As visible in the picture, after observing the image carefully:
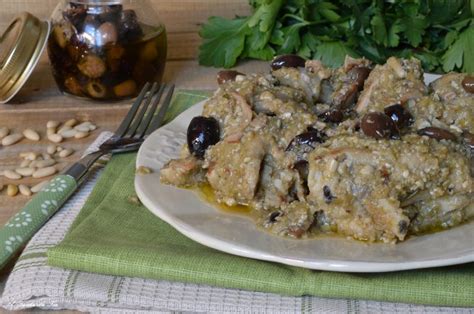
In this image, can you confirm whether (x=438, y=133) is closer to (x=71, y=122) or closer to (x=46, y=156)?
(x=46, y=156)

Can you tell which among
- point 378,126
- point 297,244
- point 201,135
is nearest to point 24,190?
point 201,135

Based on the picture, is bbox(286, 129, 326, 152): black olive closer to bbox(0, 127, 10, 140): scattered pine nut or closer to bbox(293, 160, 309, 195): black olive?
bbox(293, 160, 309, 195): black olive

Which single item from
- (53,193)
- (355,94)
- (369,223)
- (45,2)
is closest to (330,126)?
(355,94)

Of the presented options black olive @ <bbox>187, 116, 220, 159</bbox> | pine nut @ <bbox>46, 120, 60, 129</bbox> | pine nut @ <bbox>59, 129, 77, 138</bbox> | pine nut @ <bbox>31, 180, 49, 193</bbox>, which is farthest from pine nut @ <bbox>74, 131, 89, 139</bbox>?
black olive @ <bbox>187, 116, 220, 159</bbox>

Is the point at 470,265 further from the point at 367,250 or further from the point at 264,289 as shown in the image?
the point at 264,289

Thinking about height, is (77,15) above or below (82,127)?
above
